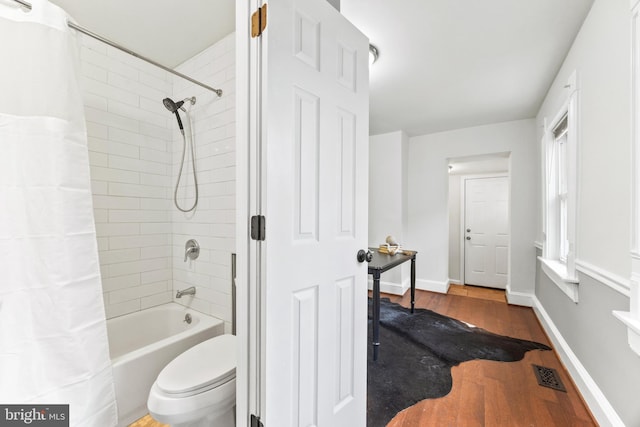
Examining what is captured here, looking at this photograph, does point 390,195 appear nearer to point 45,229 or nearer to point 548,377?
point 548,377

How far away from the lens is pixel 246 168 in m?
0.99

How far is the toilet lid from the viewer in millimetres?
1173

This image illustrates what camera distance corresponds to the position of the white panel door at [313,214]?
96 centimetres

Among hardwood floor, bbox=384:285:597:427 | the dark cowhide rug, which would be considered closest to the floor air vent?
hardwood floor, bbox=384:285:597:427

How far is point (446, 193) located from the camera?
3.95 m

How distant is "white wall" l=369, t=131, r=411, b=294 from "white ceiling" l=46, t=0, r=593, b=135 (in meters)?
1.23

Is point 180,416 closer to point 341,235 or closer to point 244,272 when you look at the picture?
point 244,272

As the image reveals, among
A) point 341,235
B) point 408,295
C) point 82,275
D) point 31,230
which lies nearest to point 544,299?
point 408,295

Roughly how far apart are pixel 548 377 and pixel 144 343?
9.89 feet

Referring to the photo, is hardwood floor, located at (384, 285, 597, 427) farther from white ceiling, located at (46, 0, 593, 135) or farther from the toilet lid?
white ceiling, located at (46, 0, 593, 135)

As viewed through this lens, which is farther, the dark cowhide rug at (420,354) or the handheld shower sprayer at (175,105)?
the handheld shower sprayer at (175,105)

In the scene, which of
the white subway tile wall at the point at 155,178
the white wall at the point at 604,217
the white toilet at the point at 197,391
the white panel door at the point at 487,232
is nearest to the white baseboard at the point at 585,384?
the white wall at the point at 604,217

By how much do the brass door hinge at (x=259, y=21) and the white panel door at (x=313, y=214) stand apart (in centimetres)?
3

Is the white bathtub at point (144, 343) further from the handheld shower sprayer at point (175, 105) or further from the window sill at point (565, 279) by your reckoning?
the window sill at point (565, 279)
